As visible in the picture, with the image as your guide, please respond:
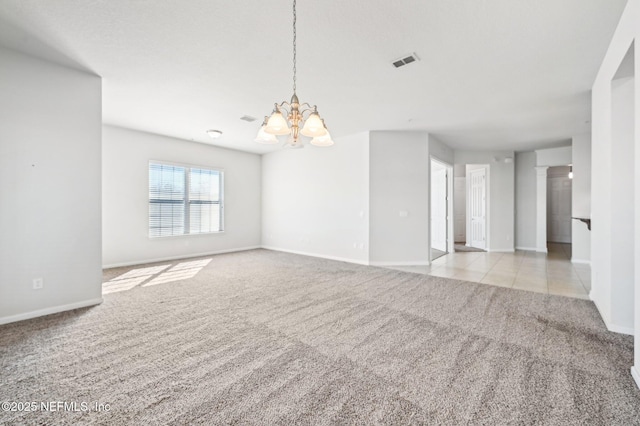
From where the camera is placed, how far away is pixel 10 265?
2.85 meters

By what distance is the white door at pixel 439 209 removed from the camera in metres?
7.26

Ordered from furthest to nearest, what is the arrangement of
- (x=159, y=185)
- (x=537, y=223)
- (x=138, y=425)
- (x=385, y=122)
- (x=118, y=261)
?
1. (x=537, y=223)
2. (x=159, y=185)
3. (x=118, y=261)
4. (x=385, y=122)
5. (x=138, y=425)

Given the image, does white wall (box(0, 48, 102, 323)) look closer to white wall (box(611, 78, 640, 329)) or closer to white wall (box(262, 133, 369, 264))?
white wall (box(262, 133, 369, 264))

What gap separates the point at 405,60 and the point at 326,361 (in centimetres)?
314

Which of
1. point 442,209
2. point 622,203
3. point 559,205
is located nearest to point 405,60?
point 622,203

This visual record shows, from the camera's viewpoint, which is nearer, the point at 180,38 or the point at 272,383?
the point at 272,383

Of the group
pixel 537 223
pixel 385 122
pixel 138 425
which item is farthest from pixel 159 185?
pixel 537 223

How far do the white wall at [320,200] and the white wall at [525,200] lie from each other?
513cm

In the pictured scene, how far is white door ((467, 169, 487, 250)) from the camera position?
779 centimetres

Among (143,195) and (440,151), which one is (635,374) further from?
(143,195)

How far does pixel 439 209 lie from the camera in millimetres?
7477

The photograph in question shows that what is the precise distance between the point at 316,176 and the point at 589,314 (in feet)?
17.7

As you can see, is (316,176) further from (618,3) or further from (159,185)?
(618,3)

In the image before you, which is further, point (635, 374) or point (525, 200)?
point (525, 200)
